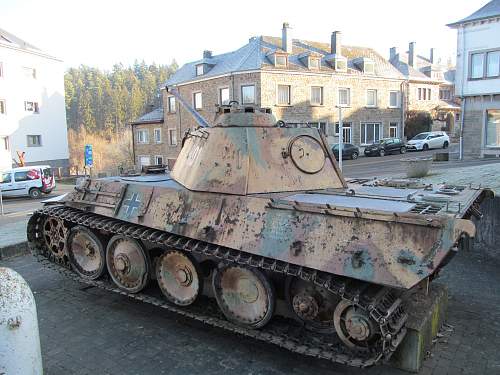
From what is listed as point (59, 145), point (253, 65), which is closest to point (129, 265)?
point (253, 65)

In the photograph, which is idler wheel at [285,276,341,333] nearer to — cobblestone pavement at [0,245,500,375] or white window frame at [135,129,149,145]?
cobblestone pavement at [0,245,500,375]

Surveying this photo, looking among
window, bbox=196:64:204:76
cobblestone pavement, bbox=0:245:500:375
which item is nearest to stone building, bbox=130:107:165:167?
window, bbox=196:64:204:76

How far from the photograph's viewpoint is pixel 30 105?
34.5 meters

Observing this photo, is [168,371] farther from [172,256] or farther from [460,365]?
[460,365]

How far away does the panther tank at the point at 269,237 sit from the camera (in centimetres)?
480

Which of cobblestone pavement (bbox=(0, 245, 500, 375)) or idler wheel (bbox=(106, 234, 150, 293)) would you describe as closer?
cobblestone pavement (bbox=(0, 245, 500, 375))

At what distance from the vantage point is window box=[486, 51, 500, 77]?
23.2m

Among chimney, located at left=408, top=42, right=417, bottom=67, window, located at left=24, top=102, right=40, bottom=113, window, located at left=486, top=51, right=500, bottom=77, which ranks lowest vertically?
window, located at left=24, top=102, right=40, bottom=113

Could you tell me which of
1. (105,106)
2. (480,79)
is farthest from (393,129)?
(105,106)

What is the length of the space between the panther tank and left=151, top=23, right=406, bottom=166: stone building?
22.1m

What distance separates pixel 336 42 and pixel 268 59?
6448 mm

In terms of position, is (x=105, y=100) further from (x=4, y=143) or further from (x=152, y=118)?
(x=4, y=143)

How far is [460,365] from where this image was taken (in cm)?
549

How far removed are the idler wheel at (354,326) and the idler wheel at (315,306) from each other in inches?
11.3
